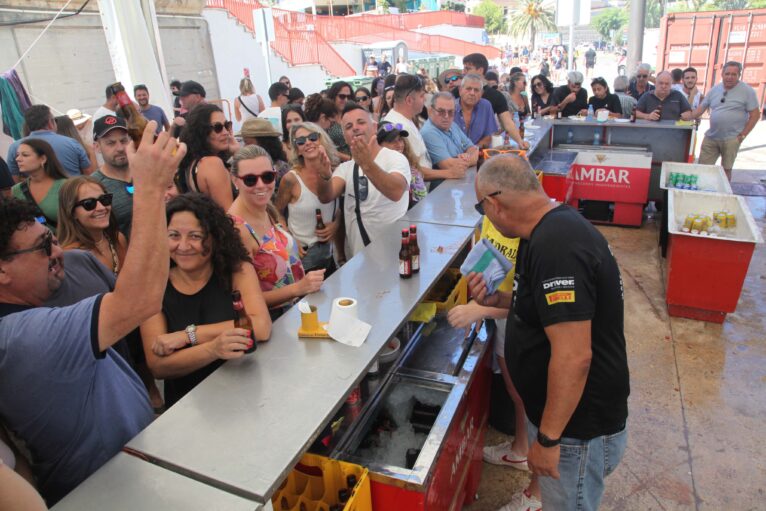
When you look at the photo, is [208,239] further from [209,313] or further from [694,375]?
[694,375]

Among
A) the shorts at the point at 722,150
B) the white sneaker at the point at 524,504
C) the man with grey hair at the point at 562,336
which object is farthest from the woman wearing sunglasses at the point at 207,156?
the shorts at the point at 722,150

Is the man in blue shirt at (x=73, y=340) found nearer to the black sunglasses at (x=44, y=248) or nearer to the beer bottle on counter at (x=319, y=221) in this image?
the black sunglasses at (x=44, y=248)

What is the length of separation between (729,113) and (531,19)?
192ft

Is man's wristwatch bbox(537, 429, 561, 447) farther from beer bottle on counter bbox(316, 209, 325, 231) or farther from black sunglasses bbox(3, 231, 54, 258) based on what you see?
beer bottle on counter bbox(316, 209, 325, 231)

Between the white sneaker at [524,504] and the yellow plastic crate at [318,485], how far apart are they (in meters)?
1.41

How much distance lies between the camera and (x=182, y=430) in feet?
5.66

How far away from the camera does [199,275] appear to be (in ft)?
7.74

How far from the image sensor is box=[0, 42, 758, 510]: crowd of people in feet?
5.01

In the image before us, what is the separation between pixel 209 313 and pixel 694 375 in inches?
165

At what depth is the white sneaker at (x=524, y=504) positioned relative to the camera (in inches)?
117

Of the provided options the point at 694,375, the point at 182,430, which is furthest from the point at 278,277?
the point at 694,375

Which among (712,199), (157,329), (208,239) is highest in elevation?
(208,239)

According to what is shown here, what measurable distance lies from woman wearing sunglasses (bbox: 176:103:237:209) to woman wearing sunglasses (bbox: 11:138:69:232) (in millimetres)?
977

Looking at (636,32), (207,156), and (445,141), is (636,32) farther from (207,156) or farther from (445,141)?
(207,156)
